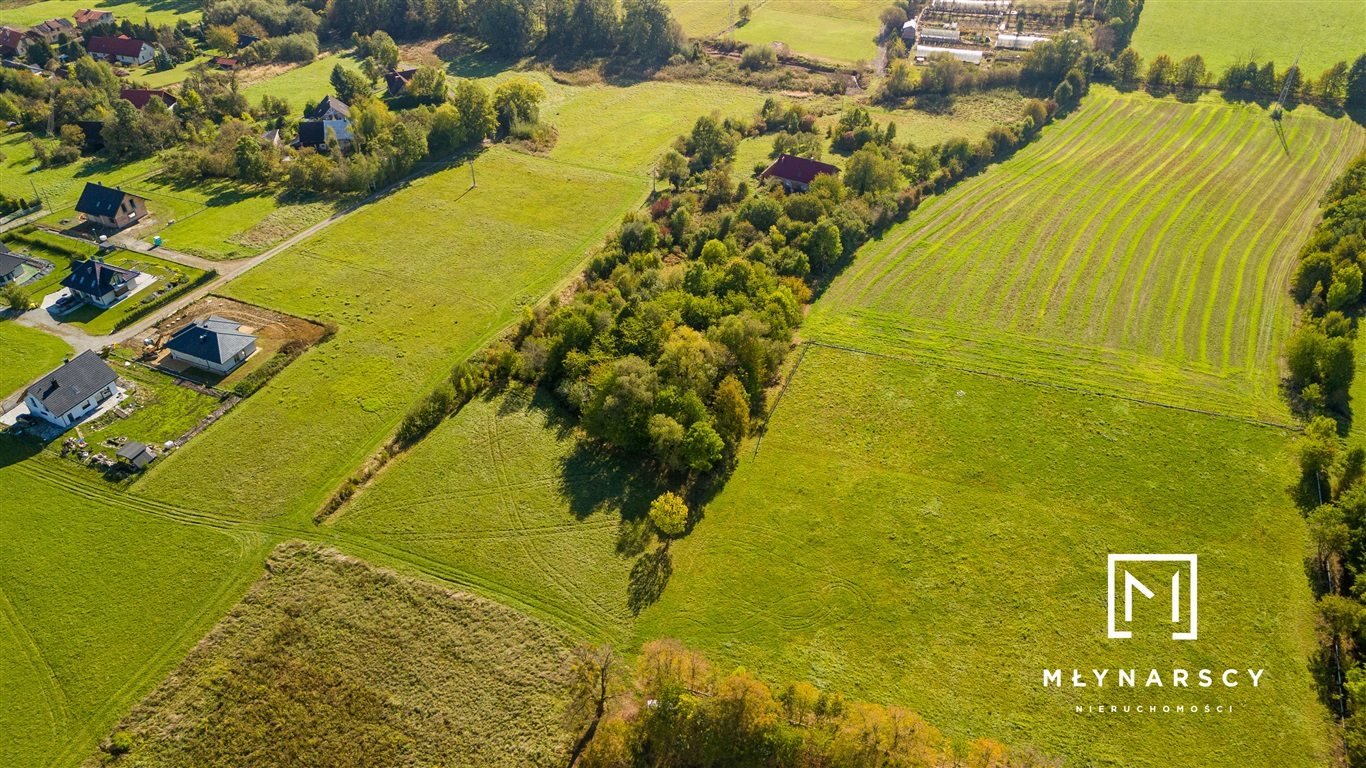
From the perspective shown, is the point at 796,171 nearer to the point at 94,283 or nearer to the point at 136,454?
the point at 136,454

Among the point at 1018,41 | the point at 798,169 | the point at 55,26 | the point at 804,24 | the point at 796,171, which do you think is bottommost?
the point at 796,171

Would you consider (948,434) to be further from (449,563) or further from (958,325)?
(449,563)

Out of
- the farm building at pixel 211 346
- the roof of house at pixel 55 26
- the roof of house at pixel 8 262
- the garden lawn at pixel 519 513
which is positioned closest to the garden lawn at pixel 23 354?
the roof of house at pixel 8 262

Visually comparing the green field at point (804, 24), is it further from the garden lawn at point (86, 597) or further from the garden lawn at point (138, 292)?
the garden lawn at point (86, 597)

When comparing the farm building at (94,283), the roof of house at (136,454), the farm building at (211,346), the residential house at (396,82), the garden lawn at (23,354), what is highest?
the residential house at (396,82)

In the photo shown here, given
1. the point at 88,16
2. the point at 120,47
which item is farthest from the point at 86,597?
the point at 88,16

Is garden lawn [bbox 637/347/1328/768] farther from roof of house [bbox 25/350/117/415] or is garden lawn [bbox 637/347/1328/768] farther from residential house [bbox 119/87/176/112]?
residential house [bbox 119/87/176/112]
